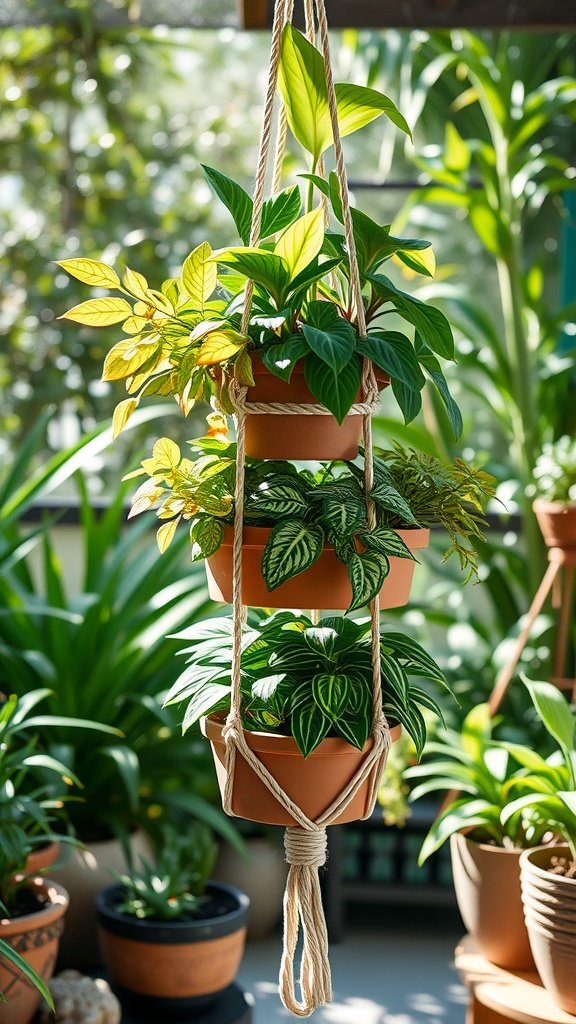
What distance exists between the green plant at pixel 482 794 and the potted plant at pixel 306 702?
2.83ft

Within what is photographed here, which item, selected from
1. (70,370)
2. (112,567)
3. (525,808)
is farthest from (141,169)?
(525,808)

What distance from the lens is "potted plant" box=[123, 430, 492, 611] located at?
1.02 meters

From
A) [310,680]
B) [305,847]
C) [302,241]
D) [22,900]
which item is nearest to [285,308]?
[302,241]

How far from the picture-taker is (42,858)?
6.47 feet

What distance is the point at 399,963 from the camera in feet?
8.55

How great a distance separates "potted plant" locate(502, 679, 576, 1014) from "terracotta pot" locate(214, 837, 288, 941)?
906mm

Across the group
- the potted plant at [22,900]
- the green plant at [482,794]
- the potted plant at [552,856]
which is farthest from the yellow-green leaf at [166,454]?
the green plant at [482,794]

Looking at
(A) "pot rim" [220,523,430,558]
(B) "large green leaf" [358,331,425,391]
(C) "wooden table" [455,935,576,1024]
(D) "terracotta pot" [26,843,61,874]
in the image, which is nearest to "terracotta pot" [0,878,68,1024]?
(D) "terracotta pot" [26,843,61,874]

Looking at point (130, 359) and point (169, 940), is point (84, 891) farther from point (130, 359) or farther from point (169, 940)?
point (130, 359)

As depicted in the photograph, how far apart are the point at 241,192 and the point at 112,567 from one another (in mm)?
1584

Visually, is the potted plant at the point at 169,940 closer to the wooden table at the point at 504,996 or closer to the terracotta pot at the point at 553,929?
the wooden table at the point at 504,996

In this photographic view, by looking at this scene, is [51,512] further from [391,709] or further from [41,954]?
[391,709]

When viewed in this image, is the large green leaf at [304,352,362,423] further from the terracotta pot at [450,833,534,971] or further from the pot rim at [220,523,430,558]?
the terracotta pot at [450,833,534,971]

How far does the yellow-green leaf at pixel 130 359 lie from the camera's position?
1.05 meters
